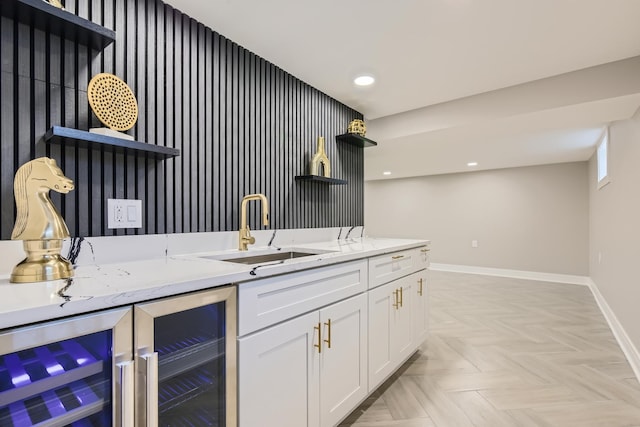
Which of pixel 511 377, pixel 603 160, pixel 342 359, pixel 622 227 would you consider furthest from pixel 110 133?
pixel 603 160

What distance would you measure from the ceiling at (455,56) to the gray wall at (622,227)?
0.92 feet

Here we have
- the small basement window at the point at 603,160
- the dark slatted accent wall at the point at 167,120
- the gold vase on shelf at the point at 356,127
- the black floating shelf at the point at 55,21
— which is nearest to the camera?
the black floating shelf at the point at 55,21

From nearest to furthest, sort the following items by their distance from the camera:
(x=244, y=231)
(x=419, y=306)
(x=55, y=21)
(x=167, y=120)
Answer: (x=55, y=21), (x=167, y=120), (x=244, y=231), (x=419, y=306)

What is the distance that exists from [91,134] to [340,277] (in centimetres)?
120

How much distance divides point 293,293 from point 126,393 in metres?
0.65

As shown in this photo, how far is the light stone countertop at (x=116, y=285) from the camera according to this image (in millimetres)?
680

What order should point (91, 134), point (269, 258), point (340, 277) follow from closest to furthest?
point (91, 134) → point (340, 277) → point (269, 258)

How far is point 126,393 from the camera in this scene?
799 mm

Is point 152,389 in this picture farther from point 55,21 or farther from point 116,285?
point 55,21

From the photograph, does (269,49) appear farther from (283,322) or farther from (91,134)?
(283,322)

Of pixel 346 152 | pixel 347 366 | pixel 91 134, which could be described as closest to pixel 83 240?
pixel 91 134

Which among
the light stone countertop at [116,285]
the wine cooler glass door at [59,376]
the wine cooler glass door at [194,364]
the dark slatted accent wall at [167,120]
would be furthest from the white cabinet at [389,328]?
the wine cooler glass door at [59,376]

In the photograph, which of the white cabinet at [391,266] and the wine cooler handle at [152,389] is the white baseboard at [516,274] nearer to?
the white cabinet at [391,266]

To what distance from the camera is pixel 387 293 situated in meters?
1.97
